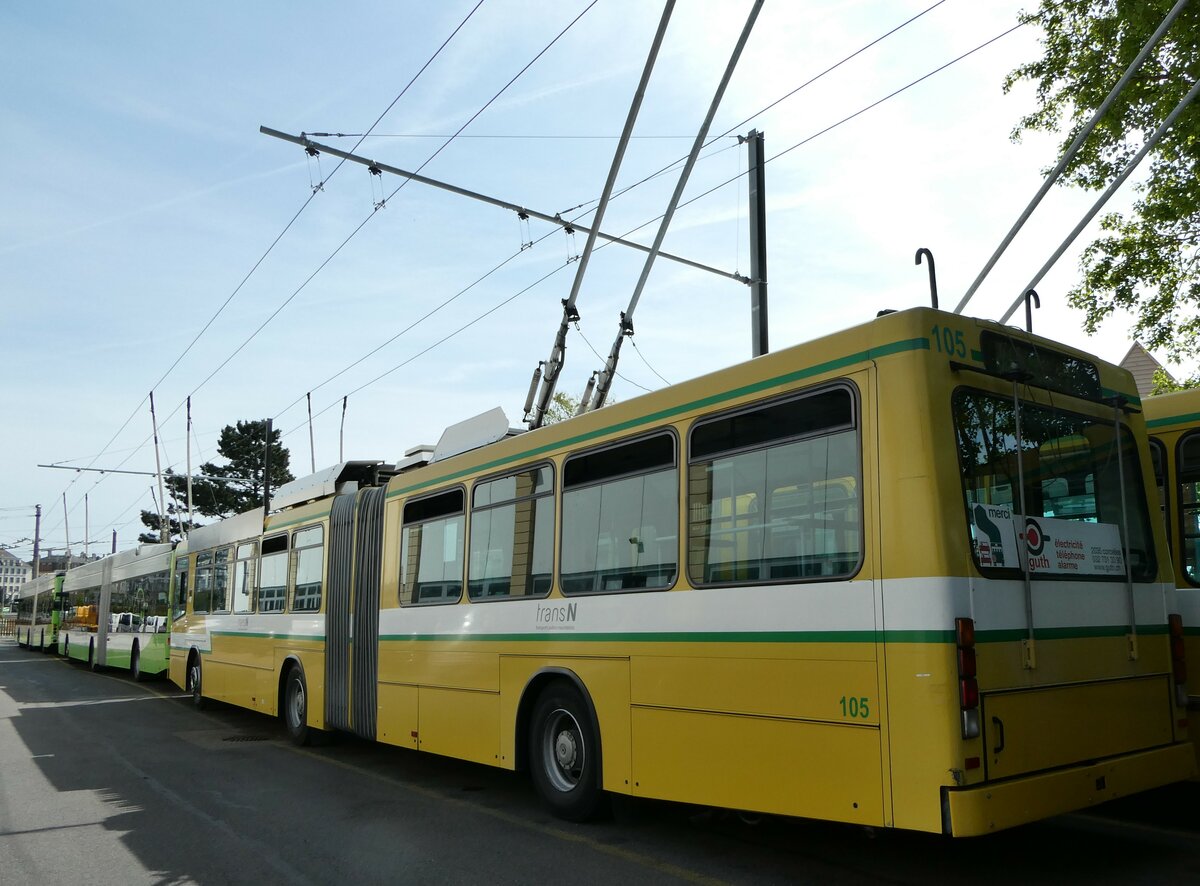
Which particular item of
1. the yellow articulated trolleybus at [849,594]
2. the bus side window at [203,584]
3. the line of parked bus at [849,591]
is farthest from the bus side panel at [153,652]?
the yellow articulated trolleybus at [849,594]

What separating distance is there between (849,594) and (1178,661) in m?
2.56

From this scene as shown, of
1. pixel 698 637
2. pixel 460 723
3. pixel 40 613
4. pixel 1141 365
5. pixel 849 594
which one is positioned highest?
pixel 1141 365

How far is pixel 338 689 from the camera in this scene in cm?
1151

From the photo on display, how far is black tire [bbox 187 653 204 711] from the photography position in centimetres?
1705

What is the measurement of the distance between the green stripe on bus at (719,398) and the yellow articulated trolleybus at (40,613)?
109 feet

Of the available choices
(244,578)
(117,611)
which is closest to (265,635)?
(244,578)

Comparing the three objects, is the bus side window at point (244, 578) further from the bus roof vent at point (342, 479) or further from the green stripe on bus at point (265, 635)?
the bus roof vent at point (342, 479)

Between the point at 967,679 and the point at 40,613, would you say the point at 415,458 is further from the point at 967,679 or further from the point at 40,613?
the point at 40,613

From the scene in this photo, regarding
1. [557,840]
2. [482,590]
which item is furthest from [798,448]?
[482,590]

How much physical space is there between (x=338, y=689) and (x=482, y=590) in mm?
3612

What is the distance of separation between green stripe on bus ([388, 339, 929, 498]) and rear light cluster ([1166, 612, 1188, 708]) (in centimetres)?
274

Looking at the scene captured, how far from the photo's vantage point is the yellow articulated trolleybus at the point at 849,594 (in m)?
5.09

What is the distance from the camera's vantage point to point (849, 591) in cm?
538

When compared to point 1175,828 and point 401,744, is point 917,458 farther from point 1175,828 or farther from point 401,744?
point 401,744
